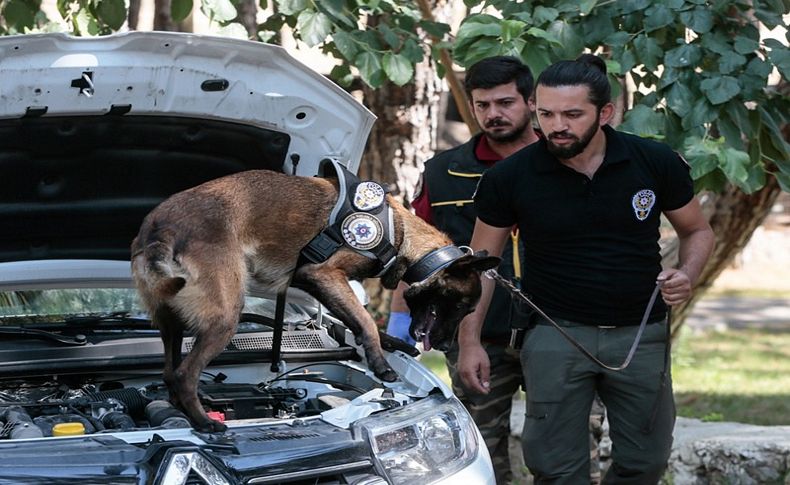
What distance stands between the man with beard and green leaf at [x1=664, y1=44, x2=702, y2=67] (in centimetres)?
68

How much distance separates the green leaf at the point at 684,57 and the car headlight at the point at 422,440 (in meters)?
2.12

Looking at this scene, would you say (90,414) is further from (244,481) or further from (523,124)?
(523,124)

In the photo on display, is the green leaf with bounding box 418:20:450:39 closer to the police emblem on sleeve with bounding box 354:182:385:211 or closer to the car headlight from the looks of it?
the police emblem on sleeve with bounding box 354:182:385:211

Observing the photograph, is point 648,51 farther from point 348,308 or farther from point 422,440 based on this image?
point 422,440

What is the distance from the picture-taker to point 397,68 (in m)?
5.69

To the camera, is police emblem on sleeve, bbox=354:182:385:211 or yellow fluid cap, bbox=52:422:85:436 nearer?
yellow fluid cap, bbox=52:422:85:436

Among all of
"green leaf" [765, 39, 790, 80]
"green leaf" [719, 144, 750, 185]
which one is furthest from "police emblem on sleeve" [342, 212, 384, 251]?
"green leaf" [765, 39, 790, 80]

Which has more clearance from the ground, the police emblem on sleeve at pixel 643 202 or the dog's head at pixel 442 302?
the police emblem on sleeve at pixel 643 202

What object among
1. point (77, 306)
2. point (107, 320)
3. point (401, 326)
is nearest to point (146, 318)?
point (107, 320)

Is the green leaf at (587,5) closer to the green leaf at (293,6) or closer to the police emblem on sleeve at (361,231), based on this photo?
the green leaf at (293,6)

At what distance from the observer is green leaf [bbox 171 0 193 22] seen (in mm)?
5855

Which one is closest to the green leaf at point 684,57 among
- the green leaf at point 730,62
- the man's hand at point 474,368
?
the green leaf at point 730,62

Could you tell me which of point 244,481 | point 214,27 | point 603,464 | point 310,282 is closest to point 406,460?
point 244,481

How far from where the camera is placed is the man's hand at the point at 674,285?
4.40 metres
